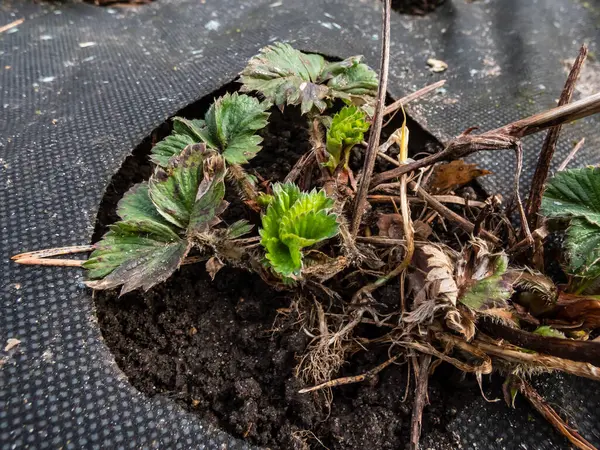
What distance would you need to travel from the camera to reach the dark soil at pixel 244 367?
0.93m

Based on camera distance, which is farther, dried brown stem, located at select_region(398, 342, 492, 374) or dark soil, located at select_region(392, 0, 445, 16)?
dark soil, located at select_region(392, 0, 445, 16)

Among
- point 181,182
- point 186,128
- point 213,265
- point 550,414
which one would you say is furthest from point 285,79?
point 550,414

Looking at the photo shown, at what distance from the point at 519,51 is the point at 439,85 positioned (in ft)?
1.85

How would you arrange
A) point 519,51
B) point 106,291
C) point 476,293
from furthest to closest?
1. point 519,51
2. point 106,291
3. point 476,293

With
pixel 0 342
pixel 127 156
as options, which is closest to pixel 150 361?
pixel 0 342

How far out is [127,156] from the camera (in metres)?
1.25

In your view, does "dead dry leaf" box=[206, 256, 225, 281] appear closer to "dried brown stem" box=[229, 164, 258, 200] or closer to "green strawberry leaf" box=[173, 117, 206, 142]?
"dried brown stem" box=[229, 164, 258, 200]

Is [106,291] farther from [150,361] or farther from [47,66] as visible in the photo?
[47,66]

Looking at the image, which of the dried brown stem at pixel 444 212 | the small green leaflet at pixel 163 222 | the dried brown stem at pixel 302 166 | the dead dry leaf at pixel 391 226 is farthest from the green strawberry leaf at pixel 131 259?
the dried brown stem at pixel 444 212

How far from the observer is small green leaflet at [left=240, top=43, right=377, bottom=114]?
43.0 inches

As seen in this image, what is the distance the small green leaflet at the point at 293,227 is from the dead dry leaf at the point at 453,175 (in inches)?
17.0

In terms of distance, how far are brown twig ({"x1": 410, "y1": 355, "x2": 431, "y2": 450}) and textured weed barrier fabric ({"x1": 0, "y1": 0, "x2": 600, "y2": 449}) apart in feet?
0.16

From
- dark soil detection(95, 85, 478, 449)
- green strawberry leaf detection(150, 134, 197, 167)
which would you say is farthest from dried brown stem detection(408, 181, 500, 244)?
green strawberry leaf detection(150, 134, 197, 167)

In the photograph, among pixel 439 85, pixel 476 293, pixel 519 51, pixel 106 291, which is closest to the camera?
pixel 476 293
